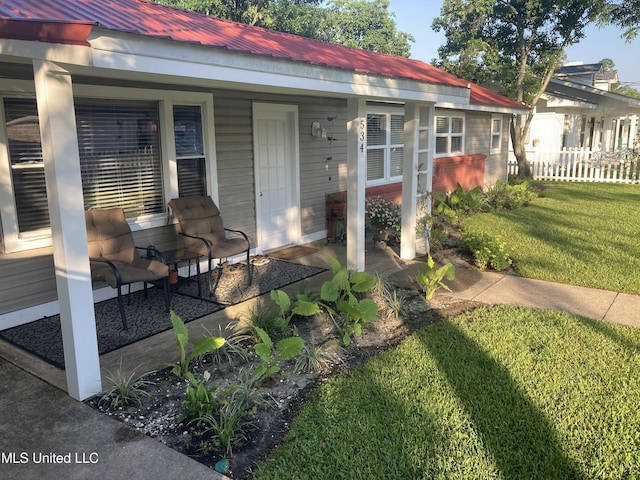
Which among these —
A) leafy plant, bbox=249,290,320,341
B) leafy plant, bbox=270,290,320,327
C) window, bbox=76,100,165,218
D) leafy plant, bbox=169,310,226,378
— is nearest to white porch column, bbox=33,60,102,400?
leafy plant, bbox=169,310,226,378

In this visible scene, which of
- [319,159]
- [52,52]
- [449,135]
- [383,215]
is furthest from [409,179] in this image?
[449,135]

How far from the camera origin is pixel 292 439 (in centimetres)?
314

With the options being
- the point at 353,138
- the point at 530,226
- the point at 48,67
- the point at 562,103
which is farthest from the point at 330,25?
the point at 48,67

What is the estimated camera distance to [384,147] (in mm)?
10219

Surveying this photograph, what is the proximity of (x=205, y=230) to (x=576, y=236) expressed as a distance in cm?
644

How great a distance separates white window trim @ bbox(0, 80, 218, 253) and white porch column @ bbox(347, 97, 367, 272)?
6.15 feet

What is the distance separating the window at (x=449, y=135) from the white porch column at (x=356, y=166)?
274 inches

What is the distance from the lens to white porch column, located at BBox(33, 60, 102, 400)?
10.5 feet

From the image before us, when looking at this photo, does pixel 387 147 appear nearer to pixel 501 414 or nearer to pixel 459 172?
pixel 459 172

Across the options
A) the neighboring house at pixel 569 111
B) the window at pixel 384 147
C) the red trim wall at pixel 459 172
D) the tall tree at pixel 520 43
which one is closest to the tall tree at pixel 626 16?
the tall tree at pixel 520 43

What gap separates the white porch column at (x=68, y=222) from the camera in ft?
10.5

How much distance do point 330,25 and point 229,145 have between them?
3759 cm

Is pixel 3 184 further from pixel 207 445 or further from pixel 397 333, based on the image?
pixel 397 333

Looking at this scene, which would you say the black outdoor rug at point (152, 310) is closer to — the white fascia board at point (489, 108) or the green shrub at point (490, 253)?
the green shrub at point (490, 253)
